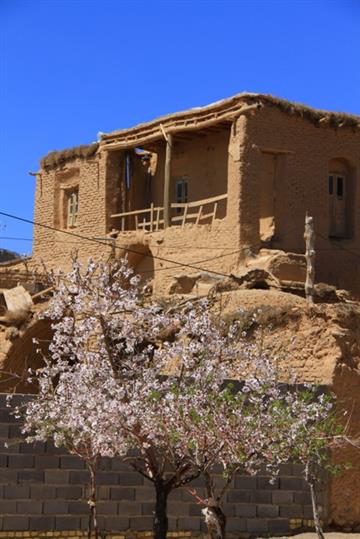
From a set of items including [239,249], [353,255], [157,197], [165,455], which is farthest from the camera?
[157,197]

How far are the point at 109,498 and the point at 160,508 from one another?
5.79 ft

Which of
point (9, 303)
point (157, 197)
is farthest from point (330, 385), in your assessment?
point (157, 197)

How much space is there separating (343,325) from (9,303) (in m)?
7.40

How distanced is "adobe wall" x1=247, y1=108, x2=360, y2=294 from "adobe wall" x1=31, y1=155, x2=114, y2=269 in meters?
5.15

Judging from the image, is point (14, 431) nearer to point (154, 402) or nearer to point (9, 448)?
point (9, 448)

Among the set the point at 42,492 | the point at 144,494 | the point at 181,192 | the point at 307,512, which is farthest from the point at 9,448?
the point at 181,192

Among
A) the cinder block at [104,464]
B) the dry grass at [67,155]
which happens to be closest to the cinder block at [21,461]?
the cinder block at [104,464]

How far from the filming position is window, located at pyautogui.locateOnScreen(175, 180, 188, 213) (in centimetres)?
2978

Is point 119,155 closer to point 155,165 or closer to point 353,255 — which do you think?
point 155,165

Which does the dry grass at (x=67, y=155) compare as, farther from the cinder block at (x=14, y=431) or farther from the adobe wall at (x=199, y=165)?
the cinder block at (x=14, y=431)

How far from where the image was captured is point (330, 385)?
55.3 ft

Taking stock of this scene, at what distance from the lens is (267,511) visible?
16.2 m

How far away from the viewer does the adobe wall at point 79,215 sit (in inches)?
1212

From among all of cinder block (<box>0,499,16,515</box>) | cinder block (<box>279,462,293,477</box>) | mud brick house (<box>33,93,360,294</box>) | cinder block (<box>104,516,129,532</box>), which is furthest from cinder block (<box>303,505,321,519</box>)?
mud brick house (<box>33,93,360,294</box>)
